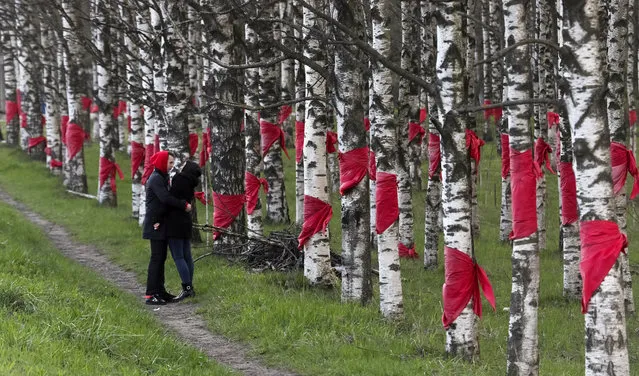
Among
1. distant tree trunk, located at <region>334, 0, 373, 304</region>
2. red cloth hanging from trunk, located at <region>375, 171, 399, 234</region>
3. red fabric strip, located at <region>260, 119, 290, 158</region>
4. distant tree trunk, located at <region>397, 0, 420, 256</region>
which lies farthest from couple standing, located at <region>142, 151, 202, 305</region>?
red fabric strip, located at <region>260, 119, 290, 158</region>

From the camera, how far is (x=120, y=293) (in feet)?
37.7

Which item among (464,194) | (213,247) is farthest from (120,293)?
(464,194)

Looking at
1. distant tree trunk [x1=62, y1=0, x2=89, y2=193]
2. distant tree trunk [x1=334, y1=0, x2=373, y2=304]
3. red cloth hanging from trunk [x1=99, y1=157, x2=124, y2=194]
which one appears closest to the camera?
distant tree trunk [x1=334, y1=0, x2=373, y2=304]

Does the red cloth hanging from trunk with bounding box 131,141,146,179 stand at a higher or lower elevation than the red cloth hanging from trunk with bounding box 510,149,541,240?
higher

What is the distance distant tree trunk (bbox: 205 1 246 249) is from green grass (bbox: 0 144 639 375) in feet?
3.81

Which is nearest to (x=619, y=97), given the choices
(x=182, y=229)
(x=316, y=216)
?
(x=316, y=216)

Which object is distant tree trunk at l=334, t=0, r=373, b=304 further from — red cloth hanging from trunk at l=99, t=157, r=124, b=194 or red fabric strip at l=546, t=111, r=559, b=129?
red cloth hanging from trunk at l=99, t=157, r=124, b=194

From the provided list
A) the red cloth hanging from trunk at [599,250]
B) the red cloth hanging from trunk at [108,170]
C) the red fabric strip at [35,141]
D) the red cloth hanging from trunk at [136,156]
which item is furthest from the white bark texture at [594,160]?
the red fabric strip at [35,141]

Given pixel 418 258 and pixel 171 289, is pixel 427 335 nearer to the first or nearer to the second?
pixel 171 289

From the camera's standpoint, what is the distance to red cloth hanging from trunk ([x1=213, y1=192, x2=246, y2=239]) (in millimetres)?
13695

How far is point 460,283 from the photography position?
27.5ft

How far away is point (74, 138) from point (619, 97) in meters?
14.0

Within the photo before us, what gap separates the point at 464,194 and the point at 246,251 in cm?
569

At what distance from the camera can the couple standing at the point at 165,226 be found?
11.4 m
